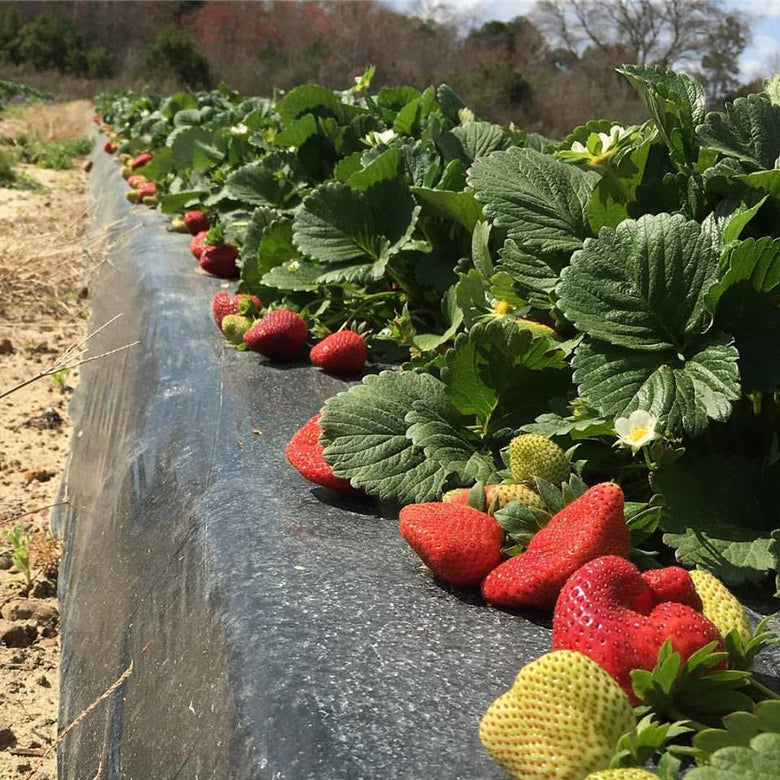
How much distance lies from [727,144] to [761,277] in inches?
12.7

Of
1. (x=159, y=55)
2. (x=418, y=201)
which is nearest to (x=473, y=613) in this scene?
(x=418, y=201)

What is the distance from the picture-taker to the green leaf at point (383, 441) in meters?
1.62

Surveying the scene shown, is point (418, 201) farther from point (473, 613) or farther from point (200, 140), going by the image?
point (200, 140)

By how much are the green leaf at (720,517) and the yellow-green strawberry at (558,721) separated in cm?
48

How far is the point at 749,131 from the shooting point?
1649 mm

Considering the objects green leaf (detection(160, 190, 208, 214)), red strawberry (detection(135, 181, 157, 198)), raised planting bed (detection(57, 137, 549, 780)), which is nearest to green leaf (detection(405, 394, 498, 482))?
raised planting bed (detection(57, 137, 549, 780))

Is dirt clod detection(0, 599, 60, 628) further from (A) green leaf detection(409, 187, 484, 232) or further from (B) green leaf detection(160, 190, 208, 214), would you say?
(B) green leaf detection(160, 190, 208, 214)

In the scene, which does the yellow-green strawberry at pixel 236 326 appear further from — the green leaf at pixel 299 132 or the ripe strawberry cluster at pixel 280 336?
the green leaf at pixel 299 132

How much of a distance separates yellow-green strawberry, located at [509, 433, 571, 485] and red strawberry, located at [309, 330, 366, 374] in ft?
3.40

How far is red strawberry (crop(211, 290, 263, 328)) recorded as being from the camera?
111 inches

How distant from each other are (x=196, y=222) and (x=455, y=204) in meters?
2.68

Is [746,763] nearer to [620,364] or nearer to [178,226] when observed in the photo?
Result: [620,364]

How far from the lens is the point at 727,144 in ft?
5.38

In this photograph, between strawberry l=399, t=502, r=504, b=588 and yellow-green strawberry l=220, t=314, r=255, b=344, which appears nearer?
strawberry l=399, t=502, r=504, b=588
